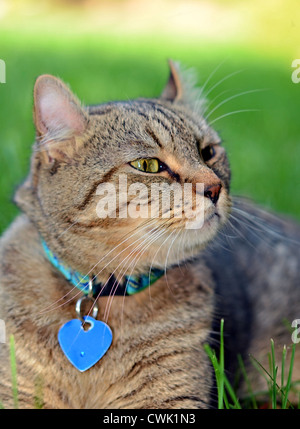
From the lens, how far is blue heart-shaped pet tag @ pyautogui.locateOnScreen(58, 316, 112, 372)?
1790mm

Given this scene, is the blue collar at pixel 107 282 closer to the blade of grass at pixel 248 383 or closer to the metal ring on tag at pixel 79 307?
the metal ring on tag at pixel 79 307

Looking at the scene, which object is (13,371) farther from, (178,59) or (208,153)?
(178,59)

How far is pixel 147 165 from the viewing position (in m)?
1.81

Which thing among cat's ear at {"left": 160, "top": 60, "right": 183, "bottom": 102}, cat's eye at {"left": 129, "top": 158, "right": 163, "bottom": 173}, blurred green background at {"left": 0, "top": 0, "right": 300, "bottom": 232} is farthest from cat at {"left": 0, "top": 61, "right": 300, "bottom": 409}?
blurred green background at {"left": 0, "top": 0, "right": 300, "bottom": 232}

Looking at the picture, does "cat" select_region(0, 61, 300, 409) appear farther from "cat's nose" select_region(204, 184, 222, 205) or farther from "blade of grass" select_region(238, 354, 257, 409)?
"blade of grass" select_region(238, 354, 257, 409)

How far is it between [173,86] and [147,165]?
71 centimetres

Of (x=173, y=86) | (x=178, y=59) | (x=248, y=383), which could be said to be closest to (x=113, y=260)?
(x=248, y=383)

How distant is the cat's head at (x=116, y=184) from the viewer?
68.0 inches

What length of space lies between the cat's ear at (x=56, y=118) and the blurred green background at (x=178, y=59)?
67.0 inches

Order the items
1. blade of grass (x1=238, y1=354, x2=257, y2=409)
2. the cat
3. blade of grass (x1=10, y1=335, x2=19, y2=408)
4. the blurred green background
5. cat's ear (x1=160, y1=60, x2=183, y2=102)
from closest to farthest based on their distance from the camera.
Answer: blade of grass (x1=10, y1=335, x2=19, y2=408) < the cat < blade of grass (x1=238, y1=354, x2=257, y2=409) < cat's ear (x1=160, y1=60, x2=183, y2=102) < the blurred green background

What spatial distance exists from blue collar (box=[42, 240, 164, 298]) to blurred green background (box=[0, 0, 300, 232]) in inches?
67.2

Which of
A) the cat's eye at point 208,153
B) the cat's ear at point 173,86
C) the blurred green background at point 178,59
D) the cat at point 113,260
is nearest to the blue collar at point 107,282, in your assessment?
the cat at point 113,260
